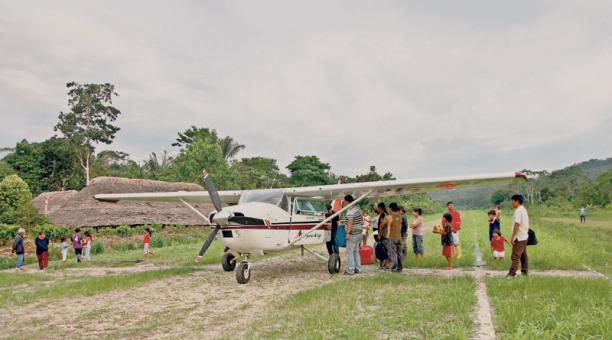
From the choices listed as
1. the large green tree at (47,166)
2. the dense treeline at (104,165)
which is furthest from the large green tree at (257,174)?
the large green tree at (47,166)

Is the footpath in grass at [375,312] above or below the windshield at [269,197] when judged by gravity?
below

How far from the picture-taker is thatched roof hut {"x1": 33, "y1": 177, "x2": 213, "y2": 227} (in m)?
24.2

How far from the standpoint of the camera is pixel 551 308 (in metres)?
5.12

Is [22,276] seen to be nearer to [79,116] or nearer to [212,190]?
[212,190]

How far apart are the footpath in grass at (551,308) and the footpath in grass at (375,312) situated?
0.45m

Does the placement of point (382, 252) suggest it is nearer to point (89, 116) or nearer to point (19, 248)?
point (19, 248)

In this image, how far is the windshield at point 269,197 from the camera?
1041cm

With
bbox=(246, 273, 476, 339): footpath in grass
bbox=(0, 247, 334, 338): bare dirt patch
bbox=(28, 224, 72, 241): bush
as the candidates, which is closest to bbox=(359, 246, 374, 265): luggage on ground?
bbox=(0, 247, 334, 338): bare dirt patch

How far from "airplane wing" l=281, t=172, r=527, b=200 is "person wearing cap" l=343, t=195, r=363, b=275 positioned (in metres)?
0.98

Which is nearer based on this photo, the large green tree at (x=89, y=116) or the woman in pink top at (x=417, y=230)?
the woman in pink top at (x=417, y=230)

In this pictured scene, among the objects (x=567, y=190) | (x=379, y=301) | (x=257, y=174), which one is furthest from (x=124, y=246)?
(x=567, y=190)

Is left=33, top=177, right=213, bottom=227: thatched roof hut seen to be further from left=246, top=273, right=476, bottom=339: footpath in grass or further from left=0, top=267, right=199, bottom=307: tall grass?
left=246, top=273, right=476, bottom=339: footpath in grass

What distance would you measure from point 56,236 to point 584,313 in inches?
938

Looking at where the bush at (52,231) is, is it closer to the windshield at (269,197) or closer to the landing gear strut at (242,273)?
the windshield at (269,197)
